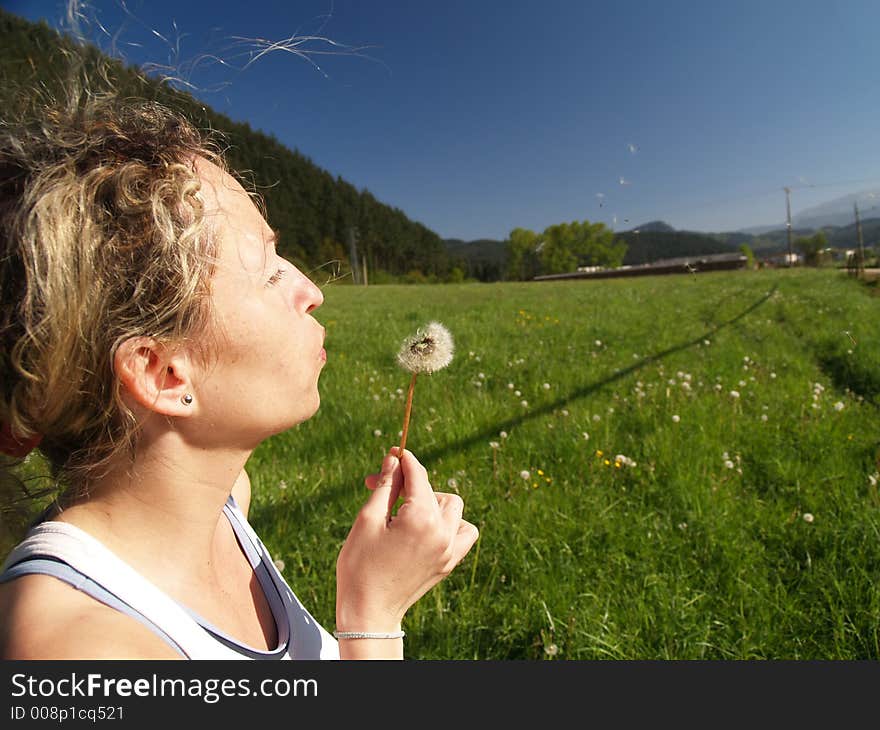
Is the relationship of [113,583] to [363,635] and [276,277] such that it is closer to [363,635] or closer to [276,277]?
[363,635]

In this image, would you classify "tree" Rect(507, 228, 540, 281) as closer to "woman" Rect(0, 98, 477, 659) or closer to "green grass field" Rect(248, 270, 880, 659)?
"green grass field" Rect(248, 270, 880, 659)

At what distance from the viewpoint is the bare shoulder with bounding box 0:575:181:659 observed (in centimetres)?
75

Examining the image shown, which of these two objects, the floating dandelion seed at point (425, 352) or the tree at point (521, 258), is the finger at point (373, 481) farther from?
the tree at point (521, 258)

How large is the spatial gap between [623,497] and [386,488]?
2022 millimetres

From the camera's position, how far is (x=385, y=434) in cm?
388

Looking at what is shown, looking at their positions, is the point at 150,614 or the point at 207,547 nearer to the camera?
the point at 150,614

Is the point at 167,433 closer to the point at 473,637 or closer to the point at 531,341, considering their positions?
the point at 473,637

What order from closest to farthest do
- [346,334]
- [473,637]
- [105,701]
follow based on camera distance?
[105,701] → [473,637] → [346,334]

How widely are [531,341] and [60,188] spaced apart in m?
6.51

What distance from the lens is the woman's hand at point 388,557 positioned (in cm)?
120

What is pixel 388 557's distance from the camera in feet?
4.00

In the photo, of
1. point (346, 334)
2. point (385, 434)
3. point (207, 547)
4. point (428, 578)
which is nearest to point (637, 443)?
point (385, 434)

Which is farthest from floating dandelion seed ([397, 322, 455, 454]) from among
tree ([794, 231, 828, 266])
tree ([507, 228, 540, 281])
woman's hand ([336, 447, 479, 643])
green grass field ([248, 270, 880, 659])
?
tree ([507, 228, 540, 281])

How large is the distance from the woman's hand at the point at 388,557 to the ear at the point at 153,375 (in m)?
0.51
